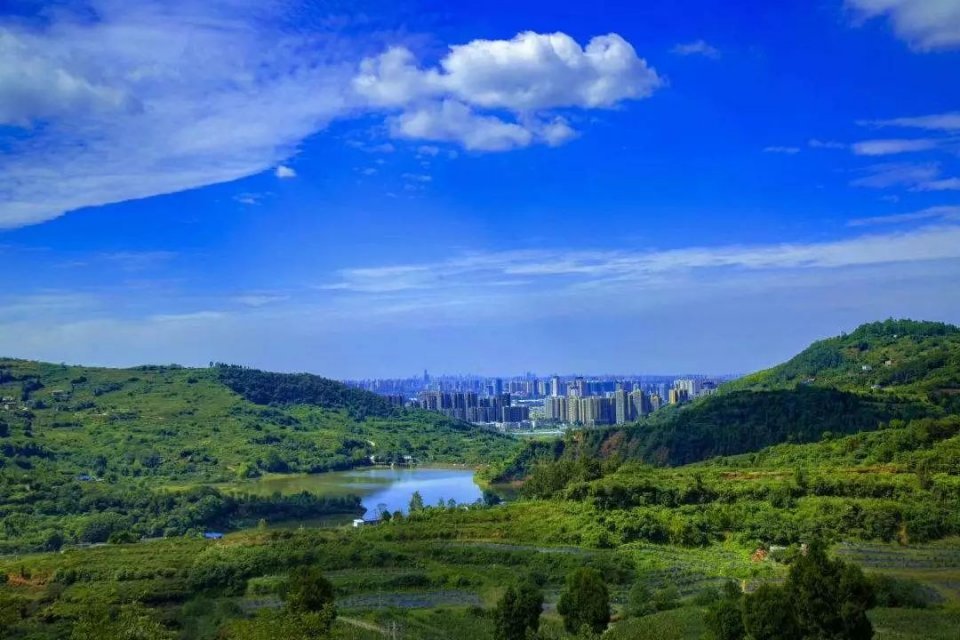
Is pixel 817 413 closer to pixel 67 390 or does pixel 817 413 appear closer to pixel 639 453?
pixel 639 453

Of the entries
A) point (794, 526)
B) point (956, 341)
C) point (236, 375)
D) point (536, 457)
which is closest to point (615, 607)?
point (794, 526)

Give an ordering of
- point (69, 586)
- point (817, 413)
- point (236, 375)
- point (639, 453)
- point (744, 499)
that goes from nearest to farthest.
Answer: point (69, 586)
point (744, 499)
point (817, 413)
point (639, 453)
point (236, 375)

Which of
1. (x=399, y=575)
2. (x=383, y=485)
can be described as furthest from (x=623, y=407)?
(x=399, y=575)

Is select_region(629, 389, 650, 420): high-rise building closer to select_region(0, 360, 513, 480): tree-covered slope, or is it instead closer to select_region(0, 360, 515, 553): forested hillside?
select_region(0, 360, 513, 480): tree-covered slope

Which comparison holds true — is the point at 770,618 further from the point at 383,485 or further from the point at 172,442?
the point at 172,442

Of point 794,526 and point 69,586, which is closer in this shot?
point 69,586

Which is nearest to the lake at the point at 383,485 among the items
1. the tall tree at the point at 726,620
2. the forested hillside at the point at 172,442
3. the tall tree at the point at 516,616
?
the forested hillside at the point at 172,442

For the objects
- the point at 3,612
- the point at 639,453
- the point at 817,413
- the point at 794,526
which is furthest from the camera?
the point at 639,453
